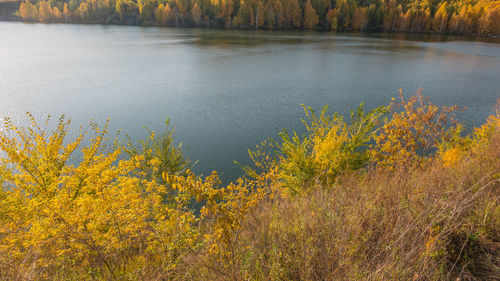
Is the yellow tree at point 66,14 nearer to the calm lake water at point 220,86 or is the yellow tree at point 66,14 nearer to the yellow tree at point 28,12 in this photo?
the yellow tree at point 28,12

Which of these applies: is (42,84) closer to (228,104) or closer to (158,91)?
(158,91)

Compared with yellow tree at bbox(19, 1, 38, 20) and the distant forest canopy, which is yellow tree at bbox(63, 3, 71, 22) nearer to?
the distant forest canopy

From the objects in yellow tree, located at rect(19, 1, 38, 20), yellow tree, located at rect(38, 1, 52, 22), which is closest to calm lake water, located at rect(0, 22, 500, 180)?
yellow tree, located at rect(38, 1, 52, 22)

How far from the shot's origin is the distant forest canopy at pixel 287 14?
79688 mm

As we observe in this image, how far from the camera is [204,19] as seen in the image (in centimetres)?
8594

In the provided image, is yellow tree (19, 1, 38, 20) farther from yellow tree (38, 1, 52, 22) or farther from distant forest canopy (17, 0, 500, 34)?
distant forest canopy (17, 0, 500, 34)

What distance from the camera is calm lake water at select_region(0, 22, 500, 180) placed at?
655 inches

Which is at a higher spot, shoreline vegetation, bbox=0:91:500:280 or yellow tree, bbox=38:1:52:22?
yellow tree, bbox=38:1:52:22

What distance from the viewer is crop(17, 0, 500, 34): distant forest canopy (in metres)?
79.7

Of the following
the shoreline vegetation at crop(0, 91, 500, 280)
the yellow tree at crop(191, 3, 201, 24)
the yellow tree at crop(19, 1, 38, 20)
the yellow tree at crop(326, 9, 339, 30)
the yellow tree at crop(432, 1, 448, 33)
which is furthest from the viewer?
the yellow tree at crop(19, 1, 38, 20)

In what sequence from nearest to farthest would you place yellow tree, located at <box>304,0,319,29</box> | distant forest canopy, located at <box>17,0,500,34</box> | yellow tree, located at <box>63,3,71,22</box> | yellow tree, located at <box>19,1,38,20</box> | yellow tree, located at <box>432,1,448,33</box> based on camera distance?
yellow tree, located at <box>432,1,448,33</box> → distant forest canopy, located at <box>17,0,500,34</box> → yellow tree, located at <box>304,0,319,29</box> → yellow tree, located at <box>63,3,71,22</box> → yellow tree, located at <box>19,1,38,20</box>

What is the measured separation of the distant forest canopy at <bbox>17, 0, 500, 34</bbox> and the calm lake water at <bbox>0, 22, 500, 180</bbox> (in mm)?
47644

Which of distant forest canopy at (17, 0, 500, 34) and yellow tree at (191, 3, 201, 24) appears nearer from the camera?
distant forest canopy at (17, 0, 500, 34)

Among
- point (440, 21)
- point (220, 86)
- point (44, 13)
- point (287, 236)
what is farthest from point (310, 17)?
point (44, 13)
